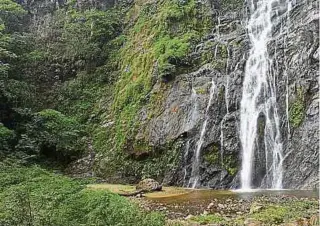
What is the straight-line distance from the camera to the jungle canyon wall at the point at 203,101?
1567 centimetres

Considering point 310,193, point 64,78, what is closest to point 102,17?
point 64,78

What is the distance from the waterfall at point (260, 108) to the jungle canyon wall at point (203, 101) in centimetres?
11

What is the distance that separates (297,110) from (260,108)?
1.43 meters

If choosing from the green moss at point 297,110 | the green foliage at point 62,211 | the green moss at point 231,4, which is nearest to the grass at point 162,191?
the green moss at point 297,110

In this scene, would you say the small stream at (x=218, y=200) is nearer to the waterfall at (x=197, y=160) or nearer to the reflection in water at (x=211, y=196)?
the reflection in water at (x=211, y=196)

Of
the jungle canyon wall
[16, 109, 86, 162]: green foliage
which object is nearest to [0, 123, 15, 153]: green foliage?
[16, 109, 86, 162]: green foliage

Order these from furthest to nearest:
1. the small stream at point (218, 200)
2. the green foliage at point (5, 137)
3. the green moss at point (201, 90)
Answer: the green moss at point (201, 90)
the green foliage at point (5, 137)
the small stream at point (218, 200)

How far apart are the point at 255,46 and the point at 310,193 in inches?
312

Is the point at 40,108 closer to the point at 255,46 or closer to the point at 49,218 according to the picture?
the point at 255,46

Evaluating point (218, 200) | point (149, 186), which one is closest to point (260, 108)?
point (149, 186)

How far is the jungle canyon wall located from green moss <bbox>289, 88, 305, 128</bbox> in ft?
0.13

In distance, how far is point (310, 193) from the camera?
12633 millimetres

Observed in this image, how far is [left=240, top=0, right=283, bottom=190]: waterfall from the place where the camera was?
601 inches

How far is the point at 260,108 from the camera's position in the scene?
16.7 meters
